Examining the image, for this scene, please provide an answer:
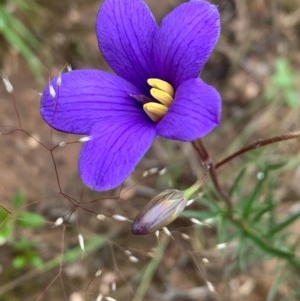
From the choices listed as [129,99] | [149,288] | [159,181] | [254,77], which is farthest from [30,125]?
[129,99]

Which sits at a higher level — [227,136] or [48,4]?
[48,4]

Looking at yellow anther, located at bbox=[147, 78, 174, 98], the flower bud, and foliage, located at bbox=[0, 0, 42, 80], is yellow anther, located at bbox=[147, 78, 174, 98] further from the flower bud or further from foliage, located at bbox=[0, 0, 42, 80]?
foliage, located at bbox=[0, 0, 42, 80]

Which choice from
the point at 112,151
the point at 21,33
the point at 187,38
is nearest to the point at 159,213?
the point at 112,151

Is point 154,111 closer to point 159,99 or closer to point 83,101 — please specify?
point 159,99

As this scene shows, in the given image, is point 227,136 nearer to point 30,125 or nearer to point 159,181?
point 159,181

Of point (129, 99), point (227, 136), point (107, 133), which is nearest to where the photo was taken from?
point (107, 133)
